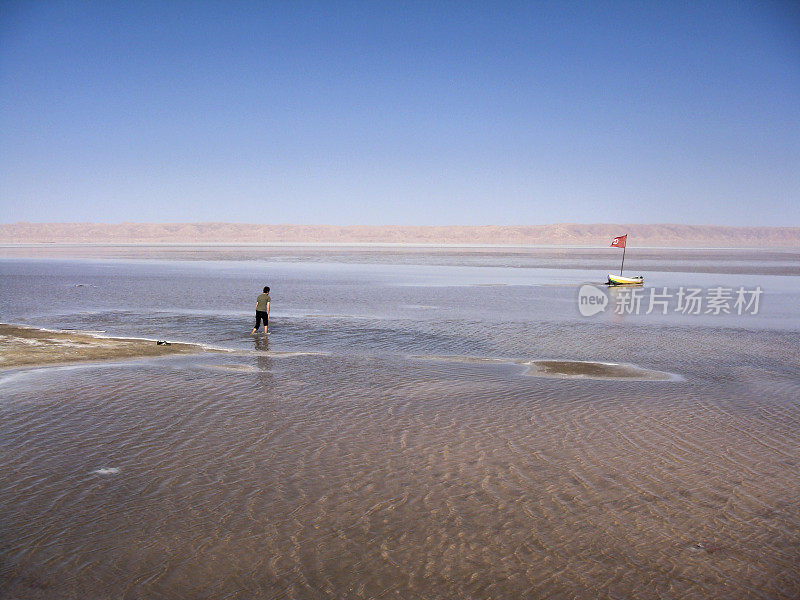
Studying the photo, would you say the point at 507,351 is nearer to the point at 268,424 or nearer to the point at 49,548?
the point at 268,424

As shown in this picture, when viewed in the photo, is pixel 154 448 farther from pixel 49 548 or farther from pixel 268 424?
pixel 49 548

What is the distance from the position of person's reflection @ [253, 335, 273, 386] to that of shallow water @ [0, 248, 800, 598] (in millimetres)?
111

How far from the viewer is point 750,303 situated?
28406 millimetres

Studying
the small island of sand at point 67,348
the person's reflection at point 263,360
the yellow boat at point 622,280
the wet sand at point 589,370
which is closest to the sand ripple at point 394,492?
the person's reflection at point 263,360

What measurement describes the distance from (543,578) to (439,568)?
930mm

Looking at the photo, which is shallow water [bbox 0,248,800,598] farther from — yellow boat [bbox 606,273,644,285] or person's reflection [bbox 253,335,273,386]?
yellow boat [bbox 606,273,644,285]

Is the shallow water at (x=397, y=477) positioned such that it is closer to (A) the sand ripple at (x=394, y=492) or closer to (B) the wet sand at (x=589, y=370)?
(A) the sand ripple at (x=394, y=492)

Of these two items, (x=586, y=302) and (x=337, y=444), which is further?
(x=586, y=302)

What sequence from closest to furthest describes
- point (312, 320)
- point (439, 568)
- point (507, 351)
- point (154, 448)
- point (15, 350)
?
point (439, 568) → point (154, 448) → point (15, 350) → point (507, 351) → point (312, 320)

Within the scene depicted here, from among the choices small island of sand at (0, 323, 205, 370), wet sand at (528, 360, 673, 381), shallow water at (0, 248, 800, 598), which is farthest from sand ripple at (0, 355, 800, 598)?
small island of sand at (0, 323, 205, 370)

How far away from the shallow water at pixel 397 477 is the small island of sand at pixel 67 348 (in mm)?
990

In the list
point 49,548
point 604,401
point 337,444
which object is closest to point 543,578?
point 337,444

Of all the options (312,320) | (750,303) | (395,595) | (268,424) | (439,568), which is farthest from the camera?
(750,303)

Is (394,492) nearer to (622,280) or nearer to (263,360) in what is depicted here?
(263,360)
